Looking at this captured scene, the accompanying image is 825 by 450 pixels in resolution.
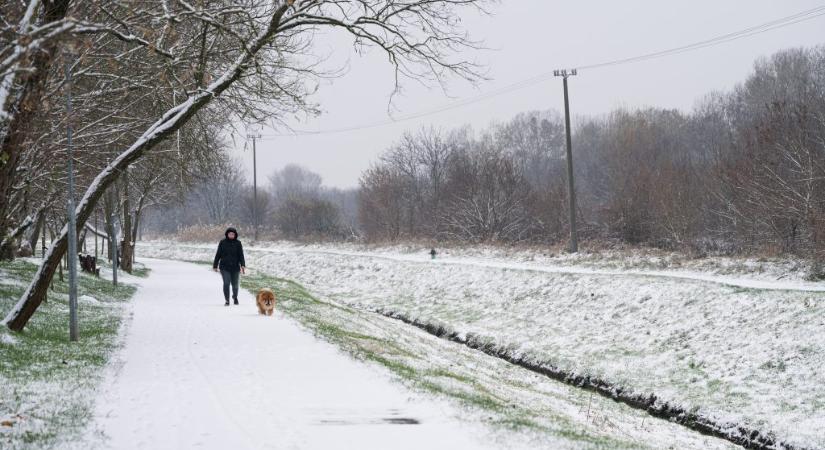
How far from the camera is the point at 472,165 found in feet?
151

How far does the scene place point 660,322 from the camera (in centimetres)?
1850

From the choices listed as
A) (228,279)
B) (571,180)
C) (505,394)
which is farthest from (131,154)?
(571,180)

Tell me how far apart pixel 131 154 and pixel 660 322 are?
1317 cm

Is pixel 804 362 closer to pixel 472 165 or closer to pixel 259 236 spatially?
pixel 472 165

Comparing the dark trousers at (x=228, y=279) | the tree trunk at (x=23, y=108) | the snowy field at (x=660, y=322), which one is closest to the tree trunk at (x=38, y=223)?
the dark trousers at (x=228, y=279)

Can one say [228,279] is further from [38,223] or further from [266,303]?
[38,223]

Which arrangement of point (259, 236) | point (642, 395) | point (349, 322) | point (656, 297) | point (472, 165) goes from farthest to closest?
point (259, 236) → point (472, 165) → point (656, 297) → point (349, 322) → point (642, 395)

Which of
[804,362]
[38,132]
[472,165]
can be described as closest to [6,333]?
[38,132]

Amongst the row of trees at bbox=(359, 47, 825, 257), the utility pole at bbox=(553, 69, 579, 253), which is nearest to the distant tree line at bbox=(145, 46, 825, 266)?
the row of trees at bbox=(359, 47, 825, 257)

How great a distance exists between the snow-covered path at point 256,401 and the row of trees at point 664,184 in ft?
50.4

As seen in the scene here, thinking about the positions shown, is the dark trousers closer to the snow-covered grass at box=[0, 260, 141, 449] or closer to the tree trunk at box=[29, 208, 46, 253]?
the snow-covered grass at box=[0, 260, 141, 449]

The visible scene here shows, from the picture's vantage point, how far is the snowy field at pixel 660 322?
13.4 meters

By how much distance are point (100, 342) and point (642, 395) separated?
10.1 metres

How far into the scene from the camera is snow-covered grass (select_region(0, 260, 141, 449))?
6609mm
